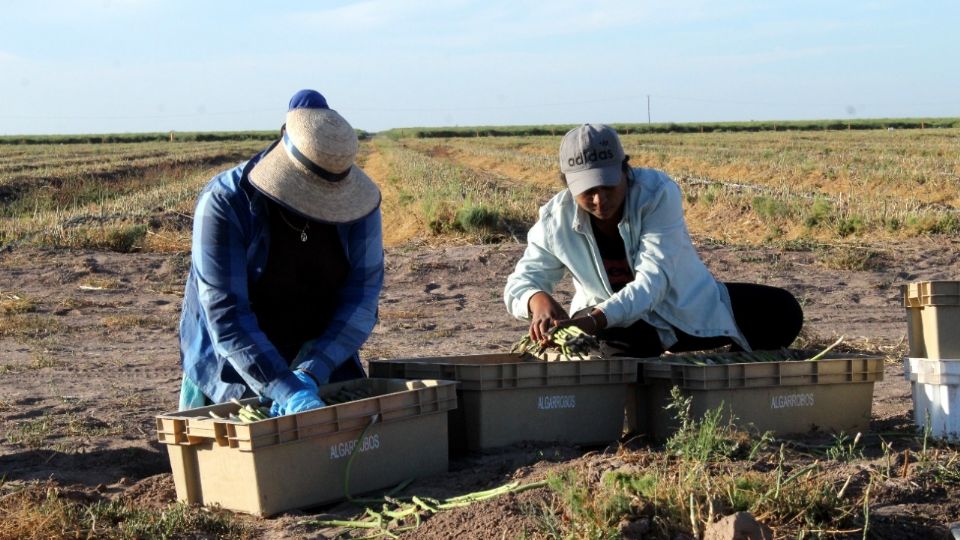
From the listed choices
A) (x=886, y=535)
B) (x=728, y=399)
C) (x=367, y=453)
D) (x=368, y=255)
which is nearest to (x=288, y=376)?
(x=367, y=453)

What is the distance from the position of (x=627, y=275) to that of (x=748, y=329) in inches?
25.9

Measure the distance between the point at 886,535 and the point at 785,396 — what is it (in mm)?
1553

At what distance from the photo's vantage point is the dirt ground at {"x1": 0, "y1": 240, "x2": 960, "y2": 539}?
4223 mm

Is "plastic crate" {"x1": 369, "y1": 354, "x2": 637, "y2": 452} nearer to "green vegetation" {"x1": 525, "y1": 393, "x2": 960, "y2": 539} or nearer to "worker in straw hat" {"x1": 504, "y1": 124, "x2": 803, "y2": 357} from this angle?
"worker in straw hat" {"x1": 504, "y1": 124, "x2": 803, "y2": 357}

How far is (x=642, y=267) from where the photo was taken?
5027 millimetres

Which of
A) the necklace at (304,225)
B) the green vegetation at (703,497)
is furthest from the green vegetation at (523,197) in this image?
the green vegetation at (703,497)

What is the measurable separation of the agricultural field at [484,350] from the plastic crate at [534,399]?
86mm

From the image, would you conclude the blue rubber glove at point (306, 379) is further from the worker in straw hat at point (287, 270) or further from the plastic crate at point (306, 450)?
the plastic crate at point (306, 450)

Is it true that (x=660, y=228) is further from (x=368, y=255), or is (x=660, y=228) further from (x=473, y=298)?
(x=473, y=298)

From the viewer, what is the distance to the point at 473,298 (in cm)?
1049

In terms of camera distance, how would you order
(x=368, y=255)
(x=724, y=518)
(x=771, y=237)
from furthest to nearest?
(x=771, y=237)
(x=368, y=255)
(x=724, y=518)

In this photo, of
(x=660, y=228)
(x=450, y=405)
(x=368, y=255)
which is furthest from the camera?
(x=660, y=228)

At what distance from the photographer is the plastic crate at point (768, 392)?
462 centimetres

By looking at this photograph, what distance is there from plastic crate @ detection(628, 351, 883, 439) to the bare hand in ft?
1.33
